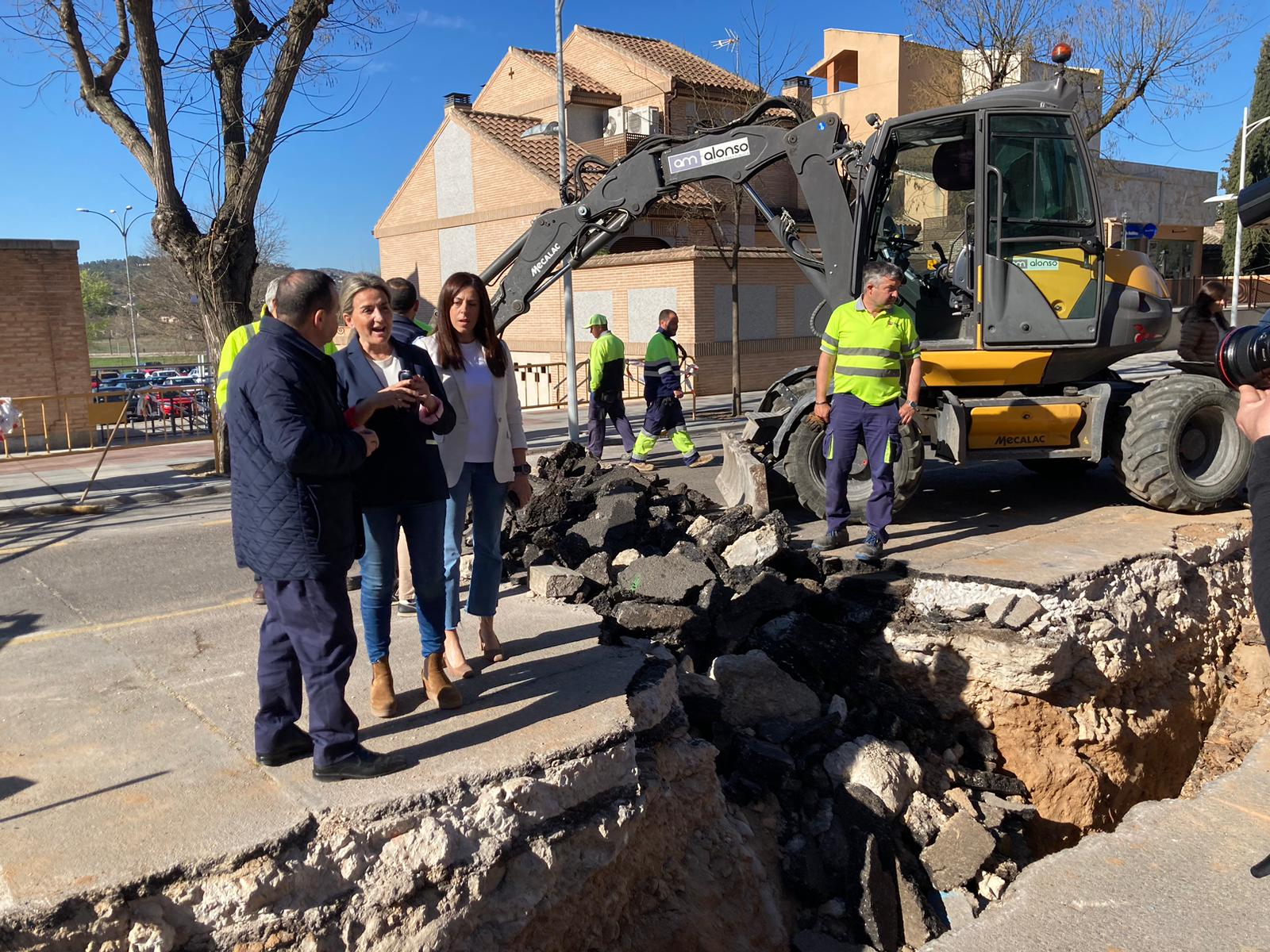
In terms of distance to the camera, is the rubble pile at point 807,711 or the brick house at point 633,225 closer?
the rubble pile at point 807,711

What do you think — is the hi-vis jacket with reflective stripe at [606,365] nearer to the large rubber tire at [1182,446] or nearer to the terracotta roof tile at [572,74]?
the large rubber tire at [1182,446]

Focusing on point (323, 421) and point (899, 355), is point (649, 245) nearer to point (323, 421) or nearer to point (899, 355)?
point (899, 355)

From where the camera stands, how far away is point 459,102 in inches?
1228

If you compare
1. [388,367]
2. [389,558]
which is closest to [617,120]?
[388,367]

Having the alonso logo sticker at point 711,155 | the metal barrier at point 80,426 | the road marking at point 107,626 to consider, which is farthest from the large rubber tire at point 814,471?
the metal barrier at point 80,426

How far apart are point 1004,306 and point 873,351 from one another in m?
1.72

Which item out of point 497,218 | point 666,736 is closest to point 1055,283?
point 666,736

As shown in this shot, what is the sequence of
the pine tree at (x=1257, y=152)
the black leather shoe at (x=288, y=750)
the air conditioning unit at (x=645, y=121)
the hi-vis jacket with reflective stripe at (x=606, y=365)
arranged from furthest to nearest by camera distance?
the pine tree at (x=1257, y=152), the air conditioning unit at (x=645, y=121), the hi-vis jacket with reflective stripe at (x=606, y=365), the black leather shoe at (x=288, y=750)

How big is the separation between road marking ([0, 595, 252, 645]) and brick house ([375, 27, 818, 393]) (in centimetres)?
1317

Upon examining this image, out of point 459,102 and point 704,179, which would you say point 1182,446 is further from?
point 459,102

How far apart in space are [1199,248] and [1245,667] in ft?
137

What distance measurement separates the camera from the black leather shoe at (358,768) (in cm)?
349

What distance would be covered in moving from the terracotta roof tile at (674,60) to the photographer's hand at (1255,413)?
2634 cm

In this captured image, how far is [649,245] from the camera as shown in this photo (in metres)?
26.6
